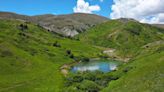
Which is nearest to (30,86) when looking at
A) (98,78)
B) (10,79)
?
(10,79)

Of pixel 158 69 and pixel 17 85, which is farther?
pixel 17 85

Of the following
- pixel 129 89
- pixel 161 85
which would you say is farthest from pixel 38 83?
pixel 161 85

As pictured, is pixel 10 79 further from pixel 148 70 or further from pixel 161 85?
pixel 161 85

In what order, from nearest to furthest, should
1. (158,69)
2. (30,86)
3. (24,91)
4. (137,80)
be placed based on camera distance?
(137,80), (158,69), (24,91), (30,86)

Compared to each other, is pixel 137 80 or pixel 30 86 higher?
pixel 137 80

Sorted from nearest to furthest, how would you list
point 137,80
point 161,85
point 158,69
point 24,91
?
point 161,85 → point 137,80 → point 158,69 → point 24,91

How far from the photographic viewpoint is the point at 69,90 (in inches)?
5536

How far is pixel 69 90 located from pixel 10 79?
58044 mm

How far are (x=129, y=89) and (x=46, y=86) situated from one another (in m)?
70.3

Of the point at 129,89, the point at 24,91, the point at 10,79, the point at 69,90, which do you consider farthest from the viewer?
the point at 10,79

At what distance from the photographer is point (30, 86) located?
167 metres

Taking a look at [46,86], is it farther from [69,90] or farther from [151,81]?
[151,81]

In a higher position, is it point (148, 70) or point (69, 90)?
point (148, 70)

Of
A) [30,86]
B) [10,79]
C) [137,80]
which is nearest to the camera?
[137,80]
